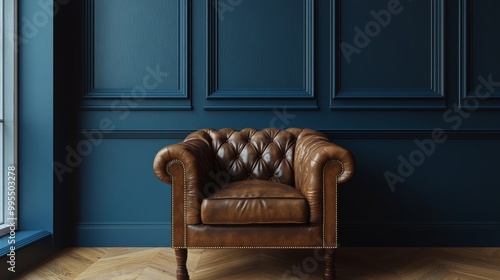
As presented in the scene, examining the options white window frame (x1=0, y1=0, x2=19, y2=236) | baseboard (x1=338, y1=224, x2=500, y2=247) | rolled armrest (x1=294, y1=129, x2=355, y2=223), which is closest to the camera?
rolled armrest (x1=294, y1=129, x2=355, y2=223)

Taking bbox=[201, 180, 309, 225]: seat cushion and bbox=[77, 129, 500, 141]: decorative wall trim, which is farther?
bbox=[77, 129, 500, 141]: decorative wall trim

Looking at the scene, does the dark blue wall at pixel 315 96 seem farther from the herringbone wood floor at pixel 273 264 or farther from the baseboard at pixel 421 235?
the herringbone wood floor at pixel 273 264

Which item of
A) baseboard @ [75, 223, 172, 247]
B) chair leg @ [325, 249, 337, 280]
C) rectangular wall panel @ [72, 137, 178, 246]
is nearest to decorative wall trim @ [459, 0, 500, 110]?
chair leg @ [325, 249, 337, 280]

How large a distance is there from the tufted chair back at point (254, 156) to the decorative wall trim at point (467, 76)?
1.22 m

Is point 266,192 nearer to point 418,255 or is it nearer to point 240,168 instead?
point 240,168

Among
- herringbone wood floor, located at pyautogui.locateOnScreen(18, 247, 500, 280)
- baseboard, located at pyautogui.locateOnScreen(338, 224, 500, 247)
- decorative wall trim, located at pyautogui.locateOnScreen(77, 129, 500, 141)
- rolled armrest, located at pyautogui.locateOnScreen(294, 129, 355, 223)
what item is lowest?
herringbone wood floor, located at pyautogui.locateOnScreen(18, 247, 500, 280)

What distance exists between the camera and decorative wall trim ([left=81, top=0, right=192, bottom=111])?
2.65 metres

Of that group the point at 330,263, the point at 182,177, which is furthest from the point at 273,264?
the point at 182,177

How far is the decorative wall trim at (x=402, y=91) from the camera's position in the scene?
8.64ft

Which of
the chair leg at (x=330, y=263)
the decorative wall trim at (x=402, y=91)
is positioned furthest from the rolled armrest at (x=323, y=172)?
the decorative wall trim at (x=402, y=91)

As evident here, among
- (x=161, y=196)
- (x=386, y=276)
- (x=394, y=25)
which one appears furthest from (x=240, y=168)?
(x=394, y=25)

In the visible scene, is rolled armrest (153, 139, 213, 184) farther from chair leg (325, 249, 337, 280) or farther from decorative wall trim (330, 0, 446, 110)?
decorative wall trim (330, 0, 446, 110)

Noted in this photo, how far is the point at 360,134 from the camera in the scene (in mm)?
2656

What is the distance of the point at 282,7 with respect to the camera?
2658 mm
